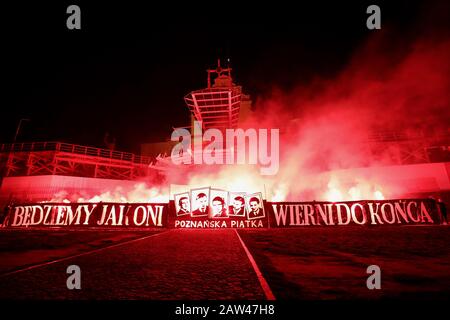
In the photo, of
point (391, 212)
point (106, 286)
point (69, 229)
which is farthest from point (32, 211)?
point (391, 212)

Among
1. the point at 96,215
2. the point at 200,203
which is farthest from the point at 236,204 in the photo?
the point at 96,215

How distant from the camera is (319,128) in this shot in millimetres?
18594

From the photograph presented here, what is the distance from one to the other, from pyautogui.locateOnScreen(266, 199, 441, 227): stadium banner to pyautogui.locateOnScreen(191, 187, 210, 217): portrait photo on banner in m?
3.01

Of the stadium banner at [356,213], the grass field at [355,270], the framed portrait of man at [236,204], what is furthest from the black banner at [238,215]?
the grass field at [355,270]

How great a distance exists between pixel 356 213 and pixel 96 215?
40.3 ft

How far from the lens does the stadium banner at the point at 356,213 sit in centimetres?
1028

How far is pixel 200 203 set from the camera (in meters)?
11.4

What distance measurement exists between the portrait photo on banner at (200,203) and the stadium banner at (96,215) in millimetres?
1378

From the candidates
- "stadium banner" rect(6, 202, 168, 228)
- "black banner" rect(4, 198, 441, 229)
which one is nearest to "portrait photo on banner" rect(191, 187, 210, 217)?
"black banner" rect(4, 198, 441, 229)

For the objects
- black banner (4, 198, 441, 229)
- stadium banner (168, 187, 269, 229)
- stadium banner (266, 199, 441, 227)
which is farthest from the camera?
stadium banner (168, 187, 269, 229)

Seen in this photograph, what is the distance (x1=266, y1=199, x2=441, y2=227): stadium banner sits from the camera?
1028 centimetres

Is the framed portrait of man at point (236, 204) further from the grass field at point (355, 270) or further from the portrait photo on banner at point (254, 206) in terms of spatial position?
the grass field at point (355, 270)

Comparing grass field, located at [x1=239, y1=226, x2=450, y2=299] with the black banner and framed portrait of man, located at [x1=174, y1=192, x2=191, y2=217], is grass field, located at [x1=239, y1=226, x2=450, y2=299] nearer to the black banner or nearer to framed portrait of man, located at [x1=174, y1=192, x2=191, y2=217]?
the black banner

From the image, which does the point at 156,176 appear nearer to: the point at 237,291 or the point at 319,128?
the point at 319,128
